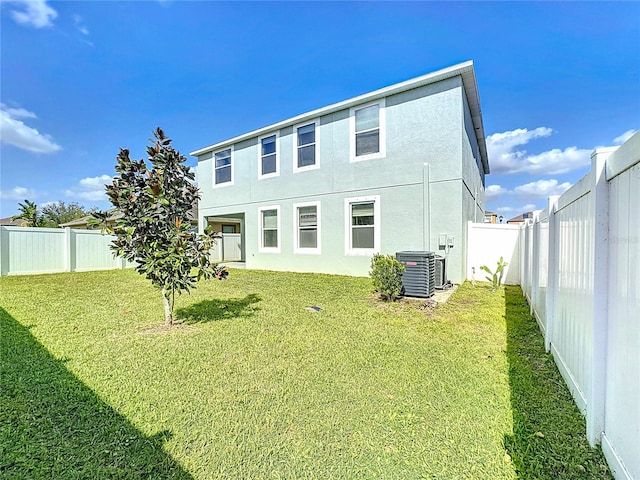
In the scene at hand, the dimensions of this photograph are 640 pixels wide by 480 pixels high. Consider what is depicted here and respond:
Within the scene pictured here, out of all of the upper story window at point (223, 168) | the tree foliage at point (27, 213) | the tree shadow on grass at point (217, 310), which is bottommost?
the tree shadow on grass at point (217, 310)

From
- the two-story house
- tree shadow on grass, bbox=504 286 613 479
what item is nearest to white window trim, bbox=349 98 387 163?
the two-story house

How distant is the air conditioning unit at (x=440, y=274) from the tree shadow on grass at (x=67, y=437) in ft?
23.9

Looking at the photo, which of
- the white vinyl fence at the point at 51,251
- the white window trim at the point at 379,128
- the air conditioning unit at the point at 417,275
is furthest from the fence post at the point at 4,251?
the air conditioning unit at the point at 417,275

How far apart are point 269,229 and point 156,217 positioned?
871 centimetres

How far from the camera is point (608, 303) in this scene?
197cm

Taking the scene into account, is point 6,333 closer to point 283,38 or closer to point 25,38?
point 25,38

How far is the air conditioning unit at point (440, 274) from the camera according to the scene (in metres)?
8.16

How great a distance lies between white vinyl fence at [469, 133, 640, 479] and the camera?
1.63m

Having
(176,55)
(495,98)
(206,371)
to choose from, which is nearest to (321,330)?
(206,371)

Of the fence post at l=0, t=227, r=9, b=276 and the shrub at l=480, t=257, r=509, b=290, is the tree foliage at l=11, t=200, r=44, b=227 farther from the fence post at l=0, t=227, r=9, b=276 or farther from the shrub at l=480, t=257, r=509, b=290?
the shrub at l=480, t=257, r=509, b=290

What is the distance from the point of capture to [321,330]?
4934 mm

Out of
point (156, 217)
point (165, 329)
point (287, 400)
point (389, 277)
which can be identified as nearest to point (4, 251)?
point (165, 329)

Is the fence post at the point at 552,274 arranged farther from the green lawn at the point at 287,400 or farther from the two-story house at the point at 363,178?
the two-story house at the point at 363,178

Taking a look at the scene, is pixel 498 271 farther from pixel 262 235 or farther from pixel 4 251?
pixel 4 251
